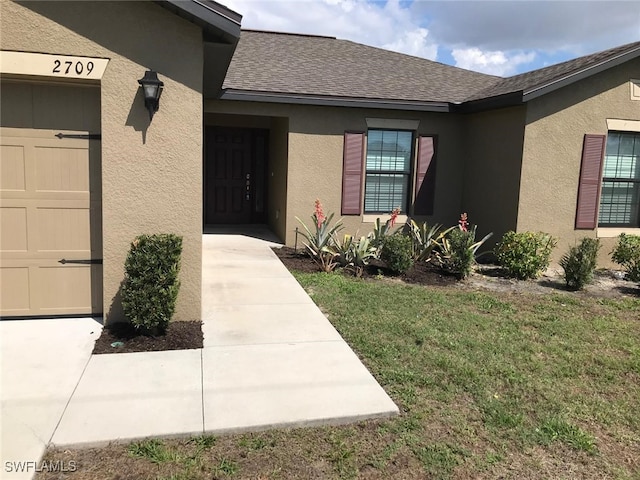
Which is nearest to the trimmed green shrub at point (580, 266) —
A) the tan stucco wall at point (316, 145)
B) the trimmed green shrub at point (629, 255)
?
the trimmed green shrub at point (629, 255)

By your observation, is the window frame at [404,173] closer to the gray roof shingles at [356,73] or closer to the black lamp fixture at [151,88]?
the gray roof shingles at [356,73]

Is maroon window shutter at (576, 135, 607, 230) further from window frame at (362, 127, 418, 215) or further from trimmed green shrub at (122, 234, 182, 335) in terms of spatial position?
trimmed green shrub at (122, 234, 182, 335)

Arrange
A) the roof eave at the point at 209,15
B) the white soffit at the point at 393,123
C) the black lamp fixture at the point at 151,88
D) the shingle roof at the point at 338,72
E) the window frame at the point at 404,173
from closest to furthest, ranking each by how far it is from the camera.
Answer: the roof eave at the point at 209,15
the black lamp fixture at the point at 151,88
the shingle roof at the point at 338,72
the white soffit at the point at 393,123
the window frame at the point at 404,173

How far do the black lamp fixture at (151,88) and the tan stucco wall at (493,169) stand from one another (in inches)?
263

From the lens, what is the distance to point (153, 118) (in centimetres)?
513

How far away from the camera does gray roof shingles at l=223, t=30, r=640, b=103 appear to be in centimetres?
995

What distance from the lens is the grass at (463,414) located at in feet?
10.6

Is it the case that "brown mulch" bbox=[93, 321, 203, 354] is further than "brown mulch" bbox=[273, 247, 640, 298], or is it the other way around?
"brown mulch" bbox=[273, 247, 640, 298]

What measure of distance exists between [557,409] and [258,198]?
9.84 meters

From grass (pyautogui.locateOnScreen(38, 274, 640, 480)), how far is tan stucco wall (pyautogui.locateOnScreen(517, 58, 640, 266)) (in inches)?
131

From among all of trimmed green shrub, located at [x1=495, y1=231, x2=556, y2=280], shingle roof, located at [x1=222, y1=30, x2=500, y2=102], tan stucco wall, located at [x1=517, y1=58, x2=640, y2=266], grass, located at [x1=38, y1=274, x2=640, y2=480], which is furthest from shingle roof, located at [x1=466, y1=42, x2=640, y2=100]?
grass, located at [x1=38, y1=274, x2=640, y2=480]

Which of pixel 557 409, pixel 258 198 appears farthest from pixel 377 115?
pixel 557 409

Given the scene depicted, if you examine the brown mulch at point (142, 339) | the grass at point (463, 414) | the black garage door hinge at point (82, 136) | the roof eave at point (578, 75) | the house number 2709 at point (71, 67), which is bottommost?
the grass at point (463, 414)

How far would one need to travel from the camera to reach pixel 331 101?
10055 millimetres
